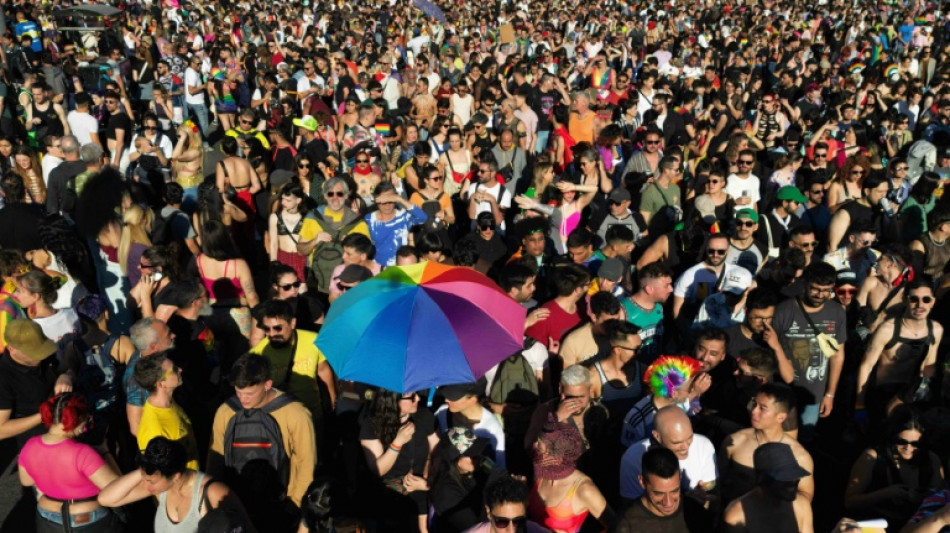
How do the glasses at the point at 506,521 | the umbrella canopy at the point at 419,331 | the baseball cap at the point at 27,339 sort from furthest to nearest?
the baseball cap at the point at 27,339 → the umbrella canopy at the point at 419,331 → the glasses at the point at 506,521

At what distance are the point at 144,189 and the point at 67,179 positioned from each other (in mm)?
907

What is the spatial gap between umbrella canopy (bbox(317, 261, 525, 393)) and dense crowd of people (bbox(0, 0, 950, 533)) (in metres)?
0.15

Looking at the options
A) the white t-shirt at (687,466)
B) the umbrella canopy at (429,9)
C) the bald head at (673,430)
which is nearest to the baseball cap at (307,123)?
the white t-shirt at (687,466)

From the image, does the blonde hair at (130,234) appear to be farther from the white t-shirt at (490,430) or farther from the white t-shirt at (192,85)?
the white t-shirt at (192,85)

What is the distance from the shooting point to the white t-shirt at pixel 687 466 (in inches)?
167

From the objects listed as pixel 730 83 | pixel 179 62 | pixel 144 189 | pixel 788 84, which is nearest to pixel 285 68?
pixel 179 62

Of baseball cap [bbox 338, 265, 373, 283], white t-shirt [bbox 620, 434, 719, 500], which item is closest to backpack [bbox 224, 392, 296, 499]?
baseball cap [bbox 338, 265, 373, 283]

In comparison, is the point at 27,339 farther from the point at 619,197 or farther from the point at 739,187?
the point at 739,187

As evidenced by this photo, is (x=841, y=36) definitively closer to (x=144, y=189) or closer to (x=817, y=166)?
(x=817, y=166)

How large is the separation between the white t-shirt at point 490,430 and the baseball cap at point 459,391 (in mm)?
170

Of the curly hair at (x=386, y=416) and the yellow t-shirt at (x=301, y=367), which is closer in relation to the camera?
the curly hair at (x=386, y=416)

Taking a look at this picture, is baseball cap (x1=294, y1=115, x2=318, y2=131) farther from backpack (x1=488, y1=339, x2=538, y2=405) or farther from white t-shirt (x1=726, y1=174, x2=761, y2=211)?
backpack (x1=488, y1=339, x2=538, y2=405)

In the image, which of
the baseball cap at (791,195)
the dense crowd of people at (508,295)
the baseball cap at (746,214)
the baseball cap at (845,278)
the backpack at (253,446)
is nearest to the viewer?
the dense crowd of people at (508,295)

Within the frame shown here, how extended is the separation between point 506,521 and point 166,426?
6.51 feet
